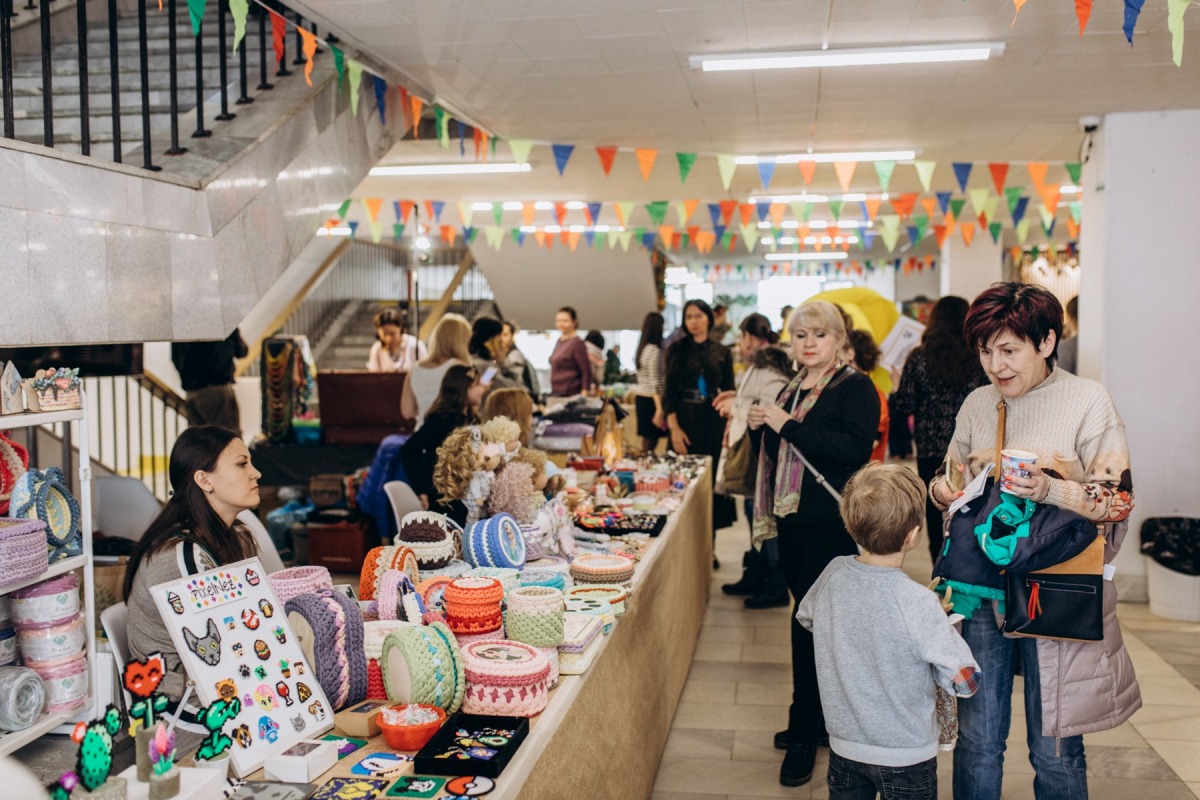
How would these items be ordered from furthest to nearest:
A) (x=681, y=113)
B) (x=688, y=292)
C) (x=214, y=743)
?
(x=688, y=292) → (x=681, y=113) → (x=214, y=743)

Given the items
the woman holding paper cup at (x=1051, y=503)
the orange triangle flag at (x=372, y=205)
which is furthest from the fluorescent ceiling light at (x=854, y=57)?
the orange triangle flag at (x=372, y=205)

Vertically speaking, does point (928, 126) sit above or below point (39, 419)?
above

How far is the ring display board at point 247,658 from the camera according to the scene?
6.35ft

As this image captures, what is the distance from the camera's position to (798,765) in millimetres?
3686

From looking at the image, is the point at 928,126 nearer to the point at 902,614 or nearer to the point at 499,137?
the point at 499,137

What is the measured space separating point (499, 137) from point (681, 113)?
147 cm

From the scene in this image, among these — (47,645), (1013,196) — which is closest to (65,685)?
(47,645)

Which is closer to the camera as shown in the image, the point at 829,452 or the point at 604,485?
the point at 829,452

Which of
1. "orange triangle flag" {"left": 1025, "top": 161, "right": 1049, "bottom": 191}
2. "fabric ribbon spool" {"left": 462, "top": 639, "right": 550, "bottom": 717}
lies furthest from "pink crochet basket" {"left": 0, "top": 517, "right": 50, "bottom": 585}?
"orange triangle flag" {"left": 1025, "top": 161, "right": 1049, "bottom": 191}

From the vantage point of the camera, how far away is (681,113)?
21.6ft

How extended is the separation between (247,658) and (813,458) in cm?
221

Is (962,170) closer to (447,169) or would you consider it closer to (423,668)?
(447,169)

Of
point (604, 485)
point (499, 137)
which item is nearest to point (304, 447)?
point (499, 137)

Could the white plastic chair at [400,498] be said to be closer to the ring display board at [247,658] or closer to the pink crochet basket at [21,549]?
the pink crochet basket at [21,549]
